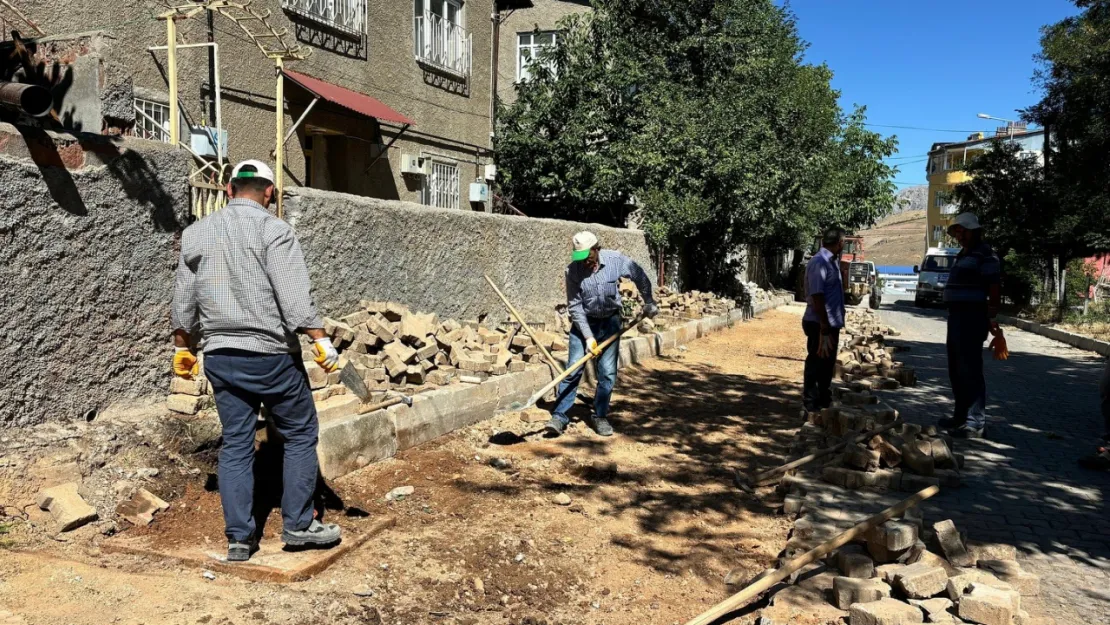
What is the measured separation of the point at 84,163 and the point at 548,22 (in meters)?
17.1

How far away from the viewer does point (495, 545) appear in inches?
165

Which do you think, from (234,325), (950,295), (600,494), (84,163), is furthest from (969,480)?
(84,163)

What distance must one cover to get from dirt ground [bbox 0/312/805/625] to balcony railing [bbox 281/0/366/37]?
7.09 meters

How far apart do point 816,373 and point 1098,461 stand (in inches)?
85.4

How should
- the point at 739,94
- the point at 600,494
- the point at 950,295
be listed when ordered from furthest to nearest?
1. the point at 739,94
2. the point at 950,295
3. the point at 600,494

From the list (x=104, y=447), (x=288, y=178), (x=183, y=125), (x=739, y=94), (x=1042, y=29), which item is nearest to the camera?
(x=104, y=447)

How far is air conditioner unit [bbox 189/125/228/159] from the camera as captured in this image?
8773 millimetres

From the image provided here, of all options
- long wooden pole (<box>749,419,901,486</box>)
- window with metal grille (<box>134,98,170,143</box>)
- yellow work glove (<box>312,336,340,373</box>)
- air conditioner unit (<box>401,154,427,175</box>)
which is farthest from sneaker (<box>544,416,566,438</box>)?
air conditioner unit (<box>401,154,427,175</box>)

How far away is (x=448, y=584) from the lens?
3.74 meters

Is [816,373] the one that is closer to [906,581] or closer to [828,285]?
[828,285]

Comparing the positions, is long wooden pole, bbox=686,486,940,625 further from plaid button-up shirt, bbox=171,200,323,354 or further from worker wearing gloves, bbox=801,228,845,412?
worker wearing gloves, bbox=801,228,845,412

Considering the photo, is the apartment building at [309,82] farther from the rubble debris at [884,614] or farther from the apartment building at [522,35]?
the rubble debris at [884,614]

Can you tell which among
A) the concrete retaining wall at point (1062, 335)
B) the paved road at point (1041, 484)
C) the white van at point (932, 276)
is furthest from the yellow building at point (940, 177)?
the paved road at point (1041, 484)

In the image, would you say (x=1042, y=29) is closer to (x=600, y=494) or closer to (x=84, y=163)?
(x=600, y=494)
